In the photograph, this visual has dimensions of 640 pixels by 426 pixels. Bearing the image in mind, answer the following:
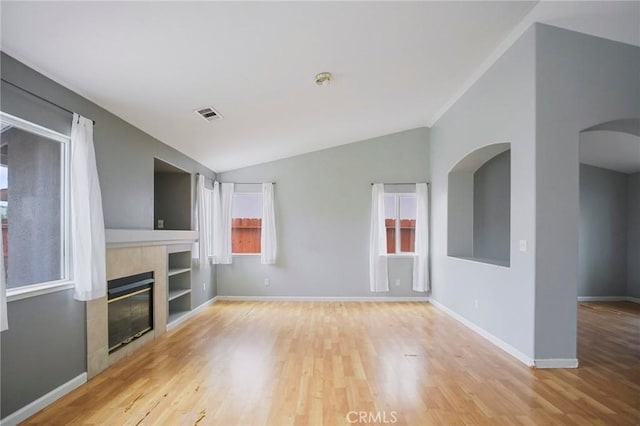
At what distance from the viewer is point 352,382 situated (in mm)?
2898

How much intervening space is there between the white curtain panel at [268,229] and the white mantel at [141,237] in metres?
1.54

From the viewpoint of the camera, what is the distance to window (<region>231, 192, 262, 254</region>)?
6.56m

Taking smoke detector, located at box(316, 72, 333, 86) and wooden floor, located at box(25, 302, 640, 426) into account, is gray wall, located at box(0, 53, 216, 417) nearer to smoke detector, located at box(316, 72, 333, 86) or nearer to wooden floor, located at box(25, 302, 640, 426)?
wooden floor, located at box(25, 302, 640, 426)

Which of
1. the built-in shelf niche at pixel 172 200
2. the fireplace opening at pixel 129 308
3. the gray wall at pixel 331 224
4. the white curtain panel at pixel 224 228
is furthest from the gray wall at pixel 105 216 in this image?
the gray wall at pixel 331 224

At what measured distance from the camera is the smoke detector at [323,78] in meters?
3.38

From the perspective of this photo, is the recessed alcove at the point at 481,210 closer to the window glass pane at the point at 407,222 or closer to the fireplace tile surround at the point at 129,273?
the window glass pane at the point at 407,222

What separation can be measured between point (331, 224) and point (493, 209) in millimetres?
2954

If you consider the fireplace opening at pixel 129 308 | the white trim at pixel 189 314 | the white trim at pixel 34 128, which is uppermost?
the white trim at pixel 34 128

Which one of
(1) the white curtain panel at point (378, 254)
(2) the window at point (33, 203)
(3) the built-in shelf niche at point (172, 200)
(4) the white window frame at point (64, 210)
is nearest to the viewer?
(2) the window at point (33, 203)

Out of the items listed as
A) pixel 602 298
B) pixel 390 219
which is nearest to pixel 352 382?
pixel 390 219

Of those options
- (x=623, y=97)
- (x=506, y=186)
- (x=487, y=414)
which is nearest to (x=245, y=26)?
(x=487, y=414)

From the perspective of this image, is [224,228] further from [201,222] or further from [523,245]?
[523,245]

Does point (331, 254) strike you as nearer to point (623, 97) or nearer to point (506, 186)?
point (506, 186)

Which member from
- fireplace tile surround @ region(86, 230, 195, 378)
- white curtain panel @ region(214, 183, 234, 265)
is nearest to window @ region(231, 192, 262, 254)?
white curtain panel @ region(214, 183, 234, 265)
